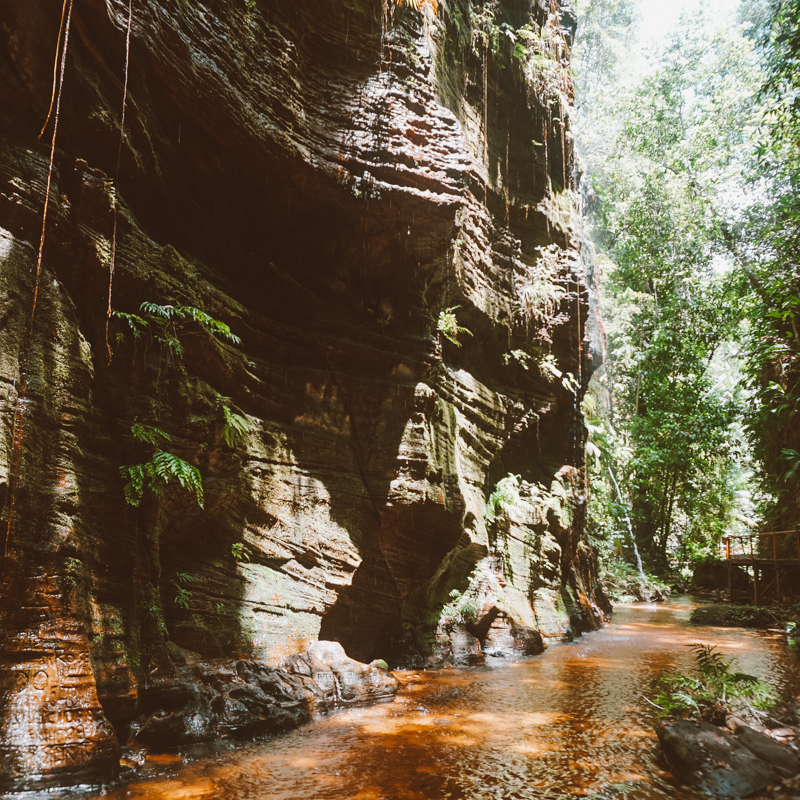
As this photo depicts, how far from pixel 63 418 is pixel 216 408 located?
2.10 meters

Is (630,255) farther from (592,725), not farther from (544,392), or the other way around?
(592,725)

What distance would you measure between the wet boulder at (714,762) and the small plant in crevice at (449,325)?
24.4ft

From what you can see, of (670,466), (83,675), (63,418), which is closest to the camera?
(83,675)

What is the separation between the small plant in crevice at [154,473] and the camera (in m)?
6.28

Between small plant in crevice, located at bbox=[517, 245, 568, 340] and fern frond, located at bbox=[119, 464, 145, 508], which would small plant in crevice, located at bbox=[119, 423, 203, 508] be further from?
small plant in crevice, located at bbox=[517, 245, 568, 340]

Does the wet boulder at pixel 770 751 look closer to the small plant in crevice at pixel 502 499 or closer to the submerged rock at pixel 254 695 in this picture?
the submerged rock at pixel 254 695

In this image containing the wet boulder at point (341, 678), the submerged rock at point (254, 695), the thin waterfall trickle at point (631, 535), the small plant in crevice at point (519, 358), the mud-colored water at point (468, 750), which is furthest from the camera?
the thin waterfall trickle at point (631, 535)

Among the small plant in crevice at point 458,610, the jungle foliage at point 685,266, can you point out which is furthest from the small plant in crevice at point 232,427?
the jungle foliage at point 685,266

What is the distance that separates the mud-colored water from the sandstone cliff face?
1.17m

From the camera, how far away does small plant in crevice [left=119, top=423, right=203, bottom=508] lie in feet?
20.6

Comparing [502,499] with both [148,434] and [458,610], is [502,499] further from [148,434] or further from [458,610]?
[148,434]

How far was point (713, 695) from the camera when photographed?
6852 mm

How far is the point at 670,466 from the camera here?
26797 millimetres

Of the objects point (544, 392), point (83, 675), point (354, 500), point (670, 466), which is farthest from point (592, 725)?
point (670, 466)
